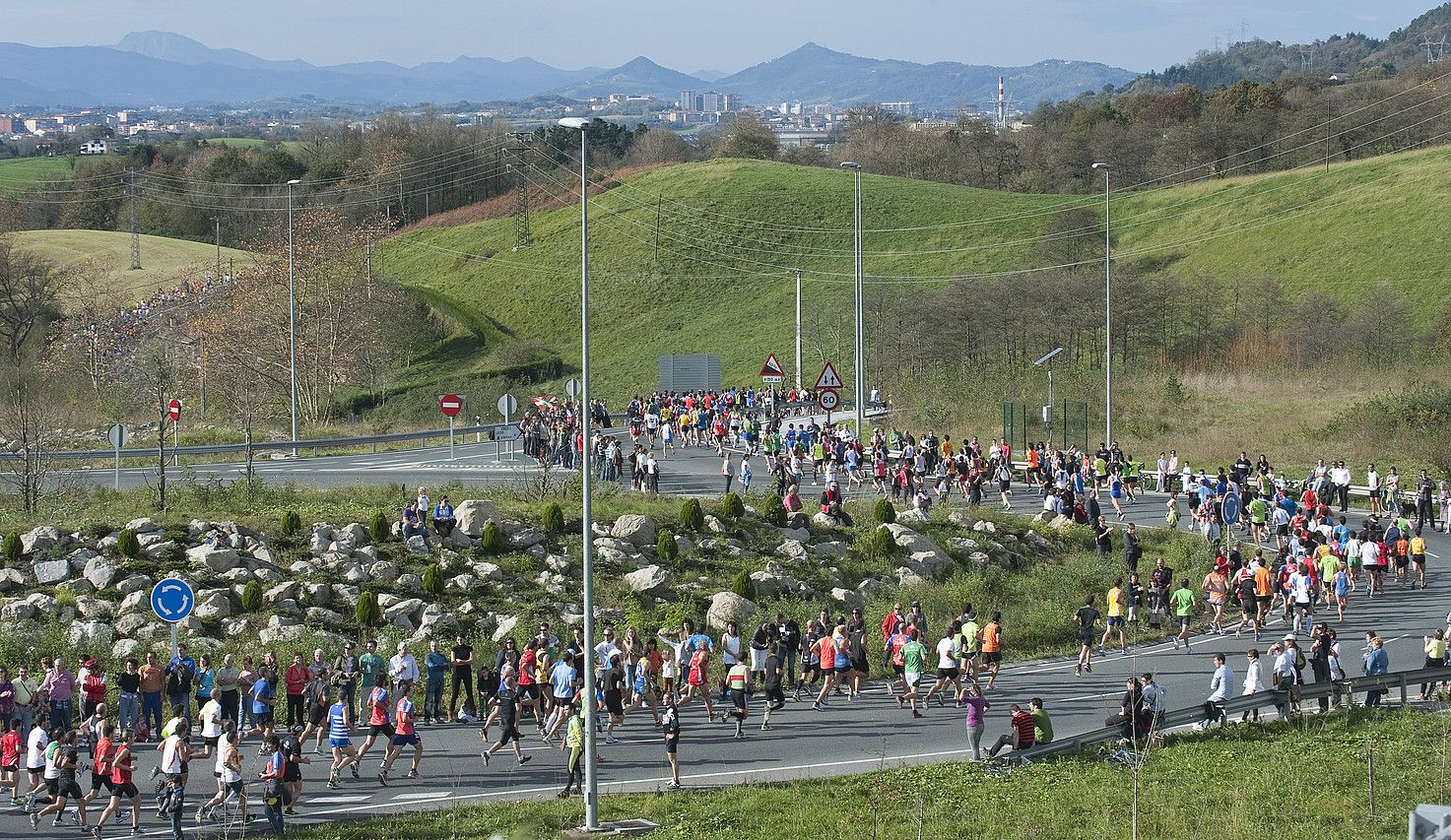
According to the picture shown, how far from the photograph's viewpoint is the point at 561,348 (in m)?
86.5

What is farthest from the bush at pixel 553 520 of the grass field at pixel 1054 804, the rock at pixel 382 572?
the grass field at pixel 1054 804

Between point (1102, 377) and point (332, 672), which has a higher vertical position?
point (1102, 377)

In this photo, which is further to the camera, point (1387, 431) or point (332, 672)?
point (1387, 431)

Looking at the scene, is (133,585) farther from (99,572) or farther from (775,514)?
(775,514)

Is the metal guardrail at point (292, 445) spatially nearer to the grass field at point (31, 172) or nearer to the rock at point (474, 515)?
the rock at point (474, 515)

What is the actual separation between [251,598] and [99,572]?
2.93 m

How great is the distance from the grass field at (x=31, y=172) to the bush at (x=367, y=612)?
383 feet

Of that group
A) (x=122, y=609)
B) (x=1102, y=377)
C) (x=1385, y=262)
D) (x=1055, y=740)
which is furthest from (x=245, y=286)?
(x=1385, y=262)

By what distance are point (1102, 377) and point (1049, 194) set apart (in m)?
52.9

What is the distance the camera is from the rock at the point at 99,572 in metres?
26.3

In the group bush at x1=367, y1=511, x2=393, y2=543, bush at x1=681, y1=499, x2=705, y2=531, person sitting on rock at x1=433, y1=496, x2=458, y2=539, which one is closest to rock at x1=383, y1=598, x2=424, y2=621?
bush at x1=367, y1=511, x2=393, y2=543

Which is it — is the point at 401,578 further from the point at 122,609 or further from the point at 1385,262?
the point at 1385,262

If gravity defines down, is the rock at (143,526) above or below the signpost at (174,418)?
below

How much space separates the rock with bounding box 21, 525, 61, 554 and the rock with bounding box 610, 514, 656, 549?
10783 millimetres
